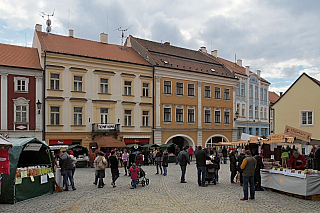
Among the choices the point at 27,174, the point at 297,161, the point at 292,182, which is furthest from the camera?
the point at 297,161

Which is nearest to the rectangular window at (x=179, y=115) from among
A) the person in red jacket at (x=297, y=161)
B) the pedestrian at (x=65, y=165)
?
the pedestrian at (x=65, y=165)

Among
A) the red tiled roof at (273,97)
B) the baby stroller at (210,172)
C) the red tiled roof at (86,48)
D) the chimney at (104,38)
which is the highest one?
the chimney at (104,38)

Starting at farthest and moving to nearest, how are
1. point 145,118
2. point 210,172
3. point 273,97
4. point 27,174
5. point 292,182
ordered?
1. point 273,97
2. point 145,118
3. point 210,172
4. point 292,182
5. point 27,174

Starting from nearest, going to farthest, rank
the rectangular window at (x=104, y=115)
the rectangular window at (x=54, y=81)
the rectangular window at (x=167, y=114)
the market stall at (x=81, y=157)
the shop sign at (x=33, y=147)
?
the shop sign at (x=33, y=147) → the market stall at (x=81, y=157) → the rectangular window at (x=54, y=81) → the rectangular window at (x=104, y=115) → the rectangular window at (x=167, y=114)

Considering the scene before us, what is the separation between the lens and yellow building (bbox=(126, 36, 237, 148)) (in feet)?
121

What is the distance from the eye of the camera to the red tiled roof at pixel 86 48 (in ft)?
104

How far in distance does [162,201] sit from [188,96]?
91.8ft

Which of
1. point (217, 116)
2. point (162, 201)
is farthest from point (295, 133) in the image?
point (217, 116)

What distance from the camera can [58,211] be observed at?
10.2m

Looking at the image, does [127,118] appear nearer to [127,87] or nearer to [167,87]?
[127,87]

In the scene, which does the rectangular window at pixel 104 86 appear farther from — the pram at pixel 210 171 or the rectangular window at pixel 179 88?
the pram at pixel 210 171

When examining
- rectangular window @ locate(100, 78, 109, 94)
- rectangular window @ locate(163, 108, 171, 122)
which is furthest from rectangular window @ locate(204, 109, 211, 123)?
rectangular window @ locate(100, 78, 109, 94)

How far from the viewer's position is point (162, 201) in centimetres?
1156

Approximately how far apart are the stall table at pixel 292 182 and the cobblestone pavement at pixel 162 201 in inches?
12.1
